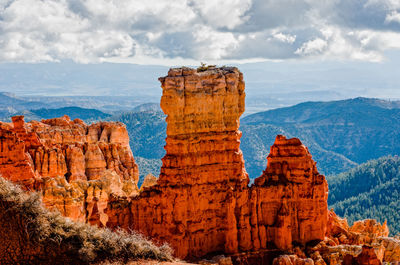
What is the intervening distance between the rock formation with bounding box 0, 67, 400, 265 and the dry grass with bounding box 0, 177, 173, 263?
14171 mm

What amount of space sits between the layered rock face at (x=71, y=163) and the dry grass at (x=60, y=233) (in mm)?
5365

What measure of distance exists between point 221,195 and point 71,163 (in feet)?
102

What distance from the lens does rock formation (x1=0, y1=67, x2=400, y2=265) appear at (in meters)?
38.8

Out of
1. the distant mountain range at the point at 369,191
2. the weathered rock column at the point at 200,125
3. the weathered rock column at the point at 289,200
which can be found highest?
the weathered rock column at the point at 200,125

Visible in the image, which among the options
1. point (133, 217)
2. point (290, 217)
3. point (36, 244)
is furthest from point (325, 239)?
point (36, 244)

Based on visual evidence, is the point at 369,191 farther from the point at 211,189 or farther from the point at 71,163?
the point at 211,189

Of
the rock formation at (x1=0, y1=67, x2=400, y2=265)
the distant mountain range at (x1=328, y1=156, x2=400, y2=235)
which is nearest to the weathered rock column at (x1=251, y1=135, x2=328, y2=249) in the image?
the rock formation at (x1=0, y1=67, x2=400, y2=265)

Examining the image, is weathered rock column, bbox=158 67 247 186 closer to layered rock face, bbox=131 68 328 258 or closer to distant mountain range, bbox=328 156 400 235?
layered rock face, bbox=131 68 328 258

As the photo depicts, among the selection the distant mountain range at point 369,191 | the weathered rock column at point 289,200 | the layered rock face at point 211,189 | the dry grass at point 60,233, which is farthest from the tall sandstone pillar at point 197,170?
the distant mountain range at point 369,191

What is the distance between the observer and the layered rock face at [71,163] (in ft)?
139

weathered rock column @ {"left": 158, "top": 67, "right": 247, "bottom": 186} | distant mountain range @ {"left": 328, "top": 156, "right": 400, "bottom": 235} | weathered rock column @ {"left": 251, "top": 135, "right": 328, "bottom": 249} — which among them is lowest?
distant mountain range @ {"left": 328, "top": 156, "right": 400, "bottom": 235}

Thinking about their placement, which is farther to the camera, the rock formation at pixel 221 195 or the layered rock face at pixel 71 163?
the layered rock face at pixel 71 163

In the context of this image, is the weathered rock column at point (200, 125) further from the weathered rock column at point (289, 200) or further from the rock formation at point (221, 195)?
the weathered rock column at point (289, 200)

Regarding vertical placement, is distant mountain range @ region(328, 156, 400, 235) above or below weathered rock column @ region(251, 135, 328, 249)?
below
